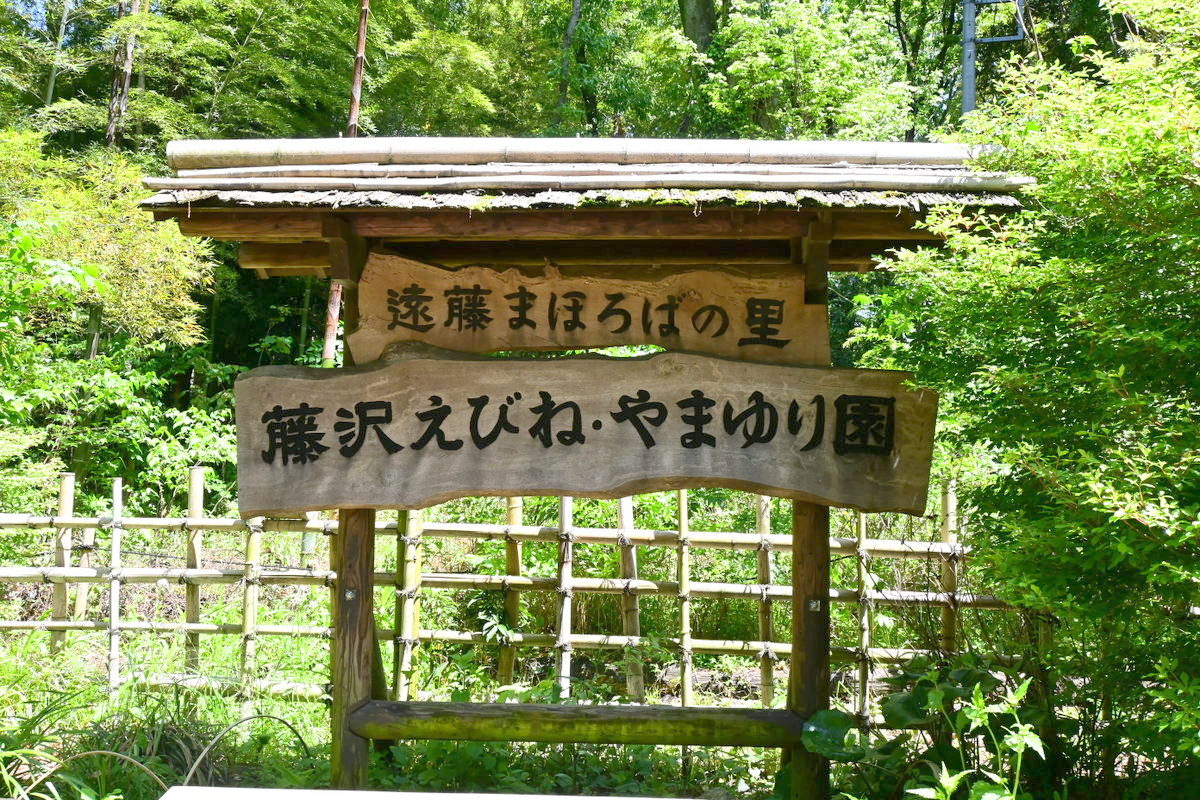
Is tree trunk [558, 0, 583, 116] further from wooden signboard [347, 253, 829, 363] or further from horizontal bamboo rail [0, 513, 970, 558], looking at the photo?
wooden signboard [347, 253, 829, 363]

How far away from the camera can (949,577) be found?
5.76m

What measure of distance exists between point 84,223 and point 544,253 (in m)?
8.38

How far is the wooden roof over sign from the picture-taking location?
3752 mm

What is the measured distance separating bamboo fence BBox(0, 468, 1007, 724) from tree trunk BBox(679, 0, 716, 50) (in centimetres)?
1015

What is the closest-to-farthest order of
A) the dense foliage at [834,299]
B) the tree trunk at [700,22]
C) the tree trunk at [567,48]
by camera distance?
the dense foliage at [834,299] → the tree trunk at [700,22] → the tree trunk at [567,48]

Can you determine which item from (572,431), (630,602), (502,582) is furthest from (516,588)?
(572,431)

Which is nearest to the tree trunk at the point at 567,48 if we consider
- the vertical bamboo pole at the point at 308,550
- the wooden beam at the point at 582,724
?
the vertical bamboo pole at the point at 308,550

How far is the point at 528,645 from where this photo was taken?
639cm

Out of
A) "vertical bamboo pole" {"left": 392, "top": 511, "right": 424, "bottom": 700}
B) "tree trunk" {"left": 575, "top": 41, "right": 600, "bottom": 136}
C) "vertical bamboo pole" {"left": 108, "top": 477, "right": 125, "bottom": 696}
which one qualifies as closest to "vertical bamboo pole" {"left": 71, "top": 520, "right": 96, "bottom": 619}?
"vertical bamboo pole" {"left": 108, "top": 477, "right": 125, "bottom": 696}

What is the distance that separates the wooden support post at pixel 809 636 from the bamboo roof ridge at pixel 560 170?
1.60 metres

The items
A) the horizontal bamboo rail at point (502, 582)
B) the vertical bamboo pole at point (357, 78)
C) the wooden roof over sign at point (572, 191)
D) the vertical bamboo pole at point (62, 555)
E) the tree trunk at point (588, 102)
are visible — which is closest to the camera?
the wooden roof over sign at point (572, 191)

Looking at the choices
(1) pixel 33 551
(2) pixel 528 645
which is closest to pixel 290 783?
(2) pixel 528 645

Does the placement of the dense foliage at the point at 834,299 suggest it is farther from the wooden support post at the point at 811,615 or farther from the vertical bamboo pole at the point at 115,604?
the vertical bamboo pole at the point at 115,604

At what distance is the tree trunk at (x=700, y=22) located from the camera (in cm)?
1410
